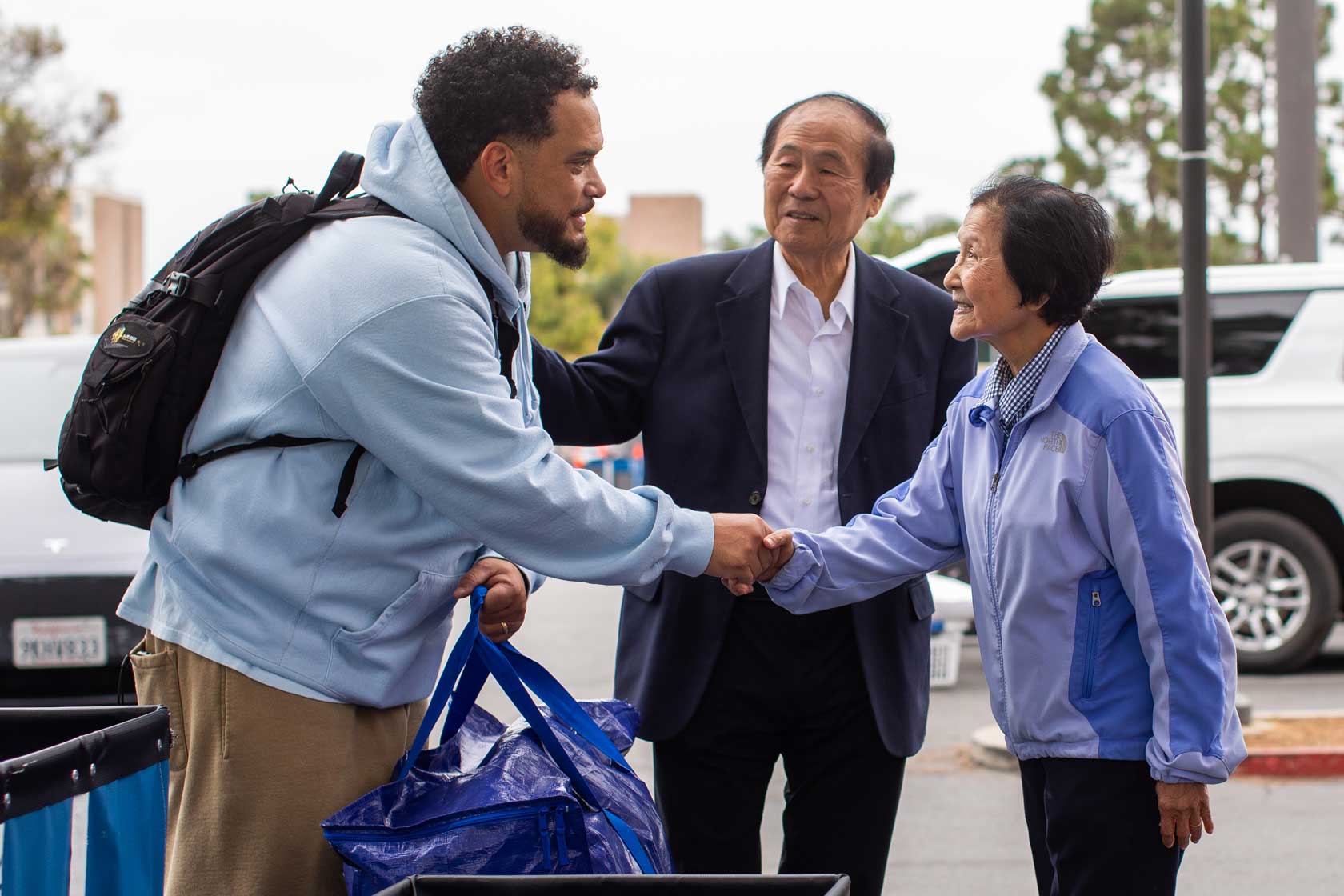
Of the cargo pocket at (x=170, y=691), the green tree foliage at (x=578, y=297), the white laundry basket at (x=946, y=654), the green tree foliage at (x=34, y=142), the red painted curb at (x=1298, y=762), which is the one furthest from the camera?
the green tree foliage at (x=578, y=297)

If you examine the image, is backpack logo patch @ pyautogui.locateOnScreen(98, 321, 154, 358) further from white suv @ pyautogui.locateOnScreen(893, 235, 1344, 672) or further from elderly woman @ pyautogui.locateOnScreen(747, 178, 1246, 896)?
white suv @ pyautogui.locateOnScreen(893, 235, 1344, 672)

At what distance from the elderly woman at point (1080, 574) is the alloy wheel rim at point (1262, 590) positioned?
612 centimetres

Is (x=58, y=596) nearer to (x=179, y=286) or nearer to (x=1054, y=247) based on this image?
(x=179, y=286)

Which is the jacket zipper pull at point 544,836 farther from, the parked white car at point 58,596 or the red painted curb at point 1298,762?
the red painted curb at point 1298,762

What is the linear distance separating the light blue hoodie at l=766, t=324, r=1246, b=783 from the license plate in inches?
178

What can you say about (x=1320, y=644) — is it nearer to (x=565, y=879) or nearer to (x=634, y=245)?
(x=565, y=879)

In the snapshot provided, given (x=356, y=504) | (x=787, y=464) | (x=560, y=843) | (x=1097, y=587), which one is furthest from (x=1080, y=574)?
(x=356, y=504)

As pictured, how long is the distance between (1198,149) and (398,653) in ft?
17.3

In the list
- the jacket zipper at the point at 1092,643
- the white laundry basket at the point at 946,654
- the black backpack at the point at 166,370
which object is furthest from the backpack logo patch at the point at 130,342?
the white laundry basket at the point at 946,654

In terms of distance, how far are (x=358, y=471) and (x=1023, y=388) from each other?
1.20 meters

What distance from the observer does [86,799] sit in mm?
1916

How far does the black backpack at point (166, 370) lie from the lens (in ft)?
7.26

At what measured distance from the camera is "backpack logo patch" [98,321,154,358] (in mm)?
2207

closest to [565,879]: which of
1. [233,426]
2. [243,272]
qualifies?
[233,426]
